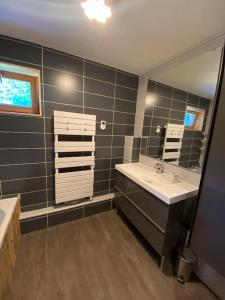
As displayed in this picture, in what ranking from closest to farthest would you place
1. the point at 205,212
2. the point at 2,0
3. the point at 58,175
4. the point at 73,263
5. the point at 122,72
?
the point at 2,0 < the point at 205,212 < the point at 73,263 < the point at 58,175 < the point at 122,72

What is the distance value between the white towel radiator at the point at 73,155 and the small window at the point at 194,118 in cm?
115

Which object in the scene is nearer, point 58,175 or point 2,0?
point 2,0

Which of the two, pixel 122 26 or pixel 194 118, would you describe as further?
pixel 194 118

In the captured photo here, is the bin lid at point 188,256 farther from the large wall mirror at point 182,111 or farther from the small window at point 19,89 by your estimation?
the small window at point 19,89

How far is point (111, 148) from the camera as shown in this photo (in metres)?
2.20

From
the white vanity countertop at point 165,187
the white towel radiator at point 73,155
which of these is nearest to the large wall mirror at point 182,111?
the white vanity countertop at point 165,187

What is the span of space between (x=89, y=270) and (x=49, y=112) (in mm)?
1743

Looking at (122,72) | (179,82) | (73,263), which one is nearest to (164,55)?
(179,82)

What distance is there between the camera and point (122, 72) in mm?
2062

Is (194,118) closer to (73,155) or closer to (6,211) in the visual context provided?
(73,155)

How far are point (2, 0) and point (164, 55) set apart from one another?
150 centimetres

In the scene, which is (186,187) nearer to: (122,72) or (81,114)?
(81,114)

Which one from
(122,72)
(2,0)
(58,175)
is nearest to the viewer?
(2,0)

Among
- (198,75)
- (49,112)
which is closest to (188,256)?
(198,75)
